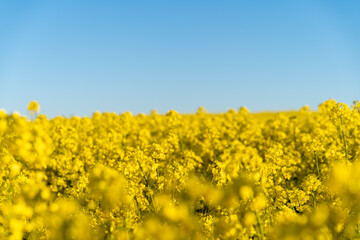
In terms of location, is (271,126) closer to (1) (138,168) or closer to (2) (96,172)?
(1) (138,168)

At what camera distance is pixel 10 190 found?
6059 mm

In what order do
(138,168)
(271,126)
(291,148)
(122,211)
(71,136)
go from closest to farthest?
1. (122,211)
2. (138,168)
3. (291,148)
4. (71,136)
5. (271,126)

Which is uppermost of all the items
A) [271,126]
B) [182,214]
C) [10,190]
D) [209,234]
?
[271,126]

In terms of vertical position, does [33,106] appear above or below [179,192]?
above

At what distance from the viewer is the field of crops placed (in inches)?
130

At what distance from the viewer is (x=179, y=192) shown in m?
5.32

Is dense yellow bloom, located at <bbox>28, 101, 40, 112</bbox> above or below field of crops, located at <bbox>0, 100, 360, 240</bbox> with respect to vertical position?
above

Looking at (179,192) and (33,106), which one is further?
(33,106)

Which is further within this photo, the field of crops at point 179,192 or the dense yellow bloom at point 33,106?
the dense yellow bloom at point 33,106

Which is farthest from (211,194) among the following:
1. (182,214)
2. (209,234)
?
(182,214)

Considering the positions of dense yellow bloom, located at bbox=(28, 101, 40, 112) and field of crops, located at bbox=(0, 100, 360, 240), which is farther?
dense yellow bloom, located at bbox=(28, 101, 40, 112)

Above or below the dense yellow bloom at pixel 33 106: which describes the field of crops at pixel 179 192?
below

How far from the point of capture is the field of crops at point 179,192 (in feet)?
10.9

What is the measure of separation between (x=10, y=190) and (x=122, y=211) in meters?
2.77
